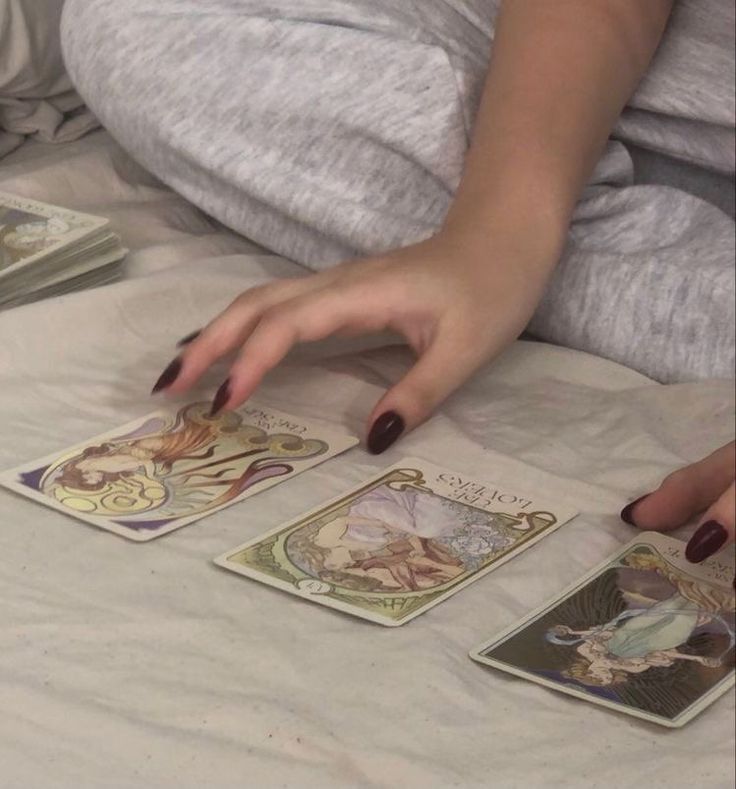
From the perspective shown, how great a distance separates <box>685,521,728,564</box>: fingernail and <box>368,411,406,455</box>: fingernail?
0.17 meters

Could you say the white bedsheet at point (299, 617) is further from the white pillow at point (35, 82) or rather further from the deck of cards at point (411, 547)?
the white pillow at point (35, 82)

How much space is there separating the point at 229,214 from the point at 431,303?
Result: 25 centimetres

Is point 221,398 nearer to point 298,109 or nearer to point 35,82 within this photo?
point 298,109

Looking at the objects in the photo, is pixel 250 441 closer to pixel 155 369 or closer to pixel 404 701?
pixel 155 369

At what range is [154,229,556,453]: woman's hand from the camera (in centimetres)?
68

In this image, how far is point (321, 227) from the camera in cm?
Answer: 85

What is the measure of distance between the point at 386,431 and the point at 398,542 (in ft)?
0.26

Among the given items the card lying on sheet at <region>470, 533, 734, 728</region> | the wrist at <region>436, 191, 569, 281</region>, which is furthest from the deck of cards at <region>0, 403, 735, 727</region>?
the wrist at <region>436, 191, 569, 281</region>

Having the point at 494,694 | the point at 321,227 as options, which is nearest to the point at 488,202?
the point at 321,227

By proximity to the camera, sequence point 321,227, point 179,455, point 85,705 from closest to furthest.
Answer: point 85,705
point 179,455
point 321,227

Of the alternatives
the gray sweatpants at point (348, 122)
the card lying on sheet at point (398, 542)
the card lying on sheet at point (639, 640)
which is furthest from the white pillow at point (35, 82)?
the card lying on sheet at point (639, 640)

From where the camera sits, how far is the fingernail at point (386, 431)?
0.67 metres

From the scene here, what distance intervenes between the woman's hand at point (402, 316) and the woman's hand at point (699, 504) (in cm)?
12

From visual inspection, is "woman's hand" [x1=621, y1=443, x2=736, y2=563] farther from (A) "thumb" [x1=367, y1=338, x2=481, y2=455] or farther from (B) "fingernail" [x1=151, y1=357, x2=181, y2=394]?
(B) "fingernail" [x1=151, y1=357, x2=181, y2=394]
